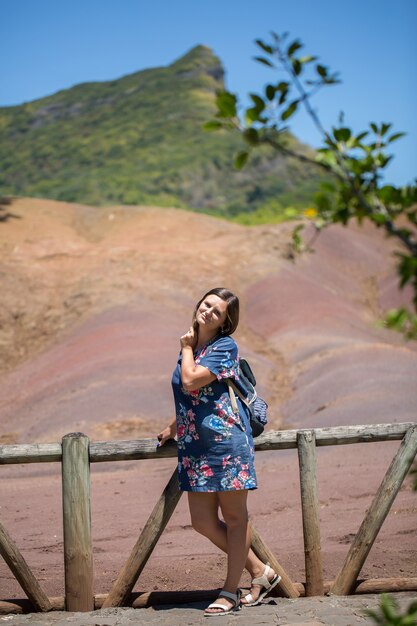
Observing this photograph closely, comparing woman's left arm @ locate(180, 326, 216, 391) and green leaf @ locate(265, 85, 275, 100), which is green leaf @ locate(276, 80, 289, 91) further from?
woman's left arm @ locate(180, 326, 216, 391)

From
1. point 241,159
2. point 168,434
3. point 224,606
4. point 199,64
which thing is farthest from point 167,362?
point 199,64

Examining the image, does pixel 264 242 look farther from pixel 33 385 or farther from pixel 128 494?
pixel 128 494

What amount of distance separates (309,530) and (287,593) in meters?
0.37

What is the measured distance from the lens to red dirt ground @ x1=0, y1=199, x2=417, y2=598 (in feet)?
22.2

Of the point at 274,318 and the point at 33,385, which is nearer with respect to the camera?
the point at 33,385

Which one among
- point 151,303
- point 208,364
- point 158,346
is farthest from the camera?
point 151,303

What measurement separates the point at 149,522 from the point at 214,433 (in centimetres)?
71

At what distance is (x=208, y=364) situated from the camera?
163 inches

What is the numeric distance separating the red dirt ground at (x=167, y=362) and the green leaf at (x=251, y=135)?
3871 millimetres

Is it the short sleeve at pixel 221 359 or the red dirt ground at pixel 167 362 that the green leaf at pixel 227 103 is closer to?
the short sleeve at pixel 221 359

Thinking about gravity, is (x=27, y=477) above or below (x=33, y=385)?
below

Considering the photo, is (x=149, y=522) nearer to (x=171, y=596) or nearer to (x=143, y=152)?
(x=171, y=596)

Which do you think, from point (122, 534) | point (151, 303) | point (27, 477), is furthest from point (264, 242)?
point (122, 534)

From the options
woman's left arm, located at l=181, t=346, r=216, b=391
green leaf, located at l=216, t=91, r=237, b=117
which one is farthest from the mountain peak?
green leaf, located at l=216, t=91, r=237, b=117
